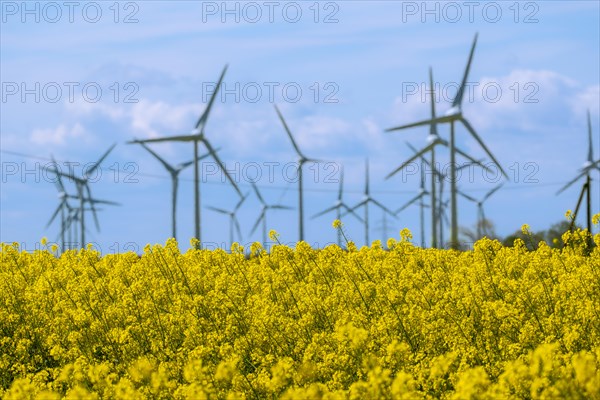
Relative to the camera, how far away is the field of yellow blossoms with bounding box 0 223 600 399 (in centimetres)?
904

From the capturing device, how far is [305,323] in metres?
11.8

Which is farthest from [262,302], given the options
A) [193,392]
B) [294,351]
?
[193,392]

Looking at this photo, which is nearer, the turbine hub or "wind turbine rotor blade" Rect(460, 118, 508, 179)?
"wind turbine rotor blade" Rect(460, 118, 508, 179)

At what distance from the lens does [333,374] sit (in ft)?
33.9

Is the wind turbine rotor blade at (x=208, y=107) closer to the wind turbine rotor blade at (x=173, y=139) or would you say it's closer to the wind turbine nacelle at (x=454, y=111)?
the wind turbine rotor blade at (x=173, y=139)

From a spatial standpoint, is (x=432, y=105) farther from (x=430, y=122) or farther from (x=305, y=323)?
(x=305, y=323)

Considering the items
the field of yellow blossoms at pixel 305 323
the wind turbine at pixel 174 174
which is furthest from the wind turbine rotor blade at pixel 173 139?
the field of yellow blossoms at pixel 305 323

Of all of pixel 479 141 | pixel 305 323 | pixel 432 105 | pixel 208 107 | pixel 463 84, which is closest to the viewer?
pixel 305 323

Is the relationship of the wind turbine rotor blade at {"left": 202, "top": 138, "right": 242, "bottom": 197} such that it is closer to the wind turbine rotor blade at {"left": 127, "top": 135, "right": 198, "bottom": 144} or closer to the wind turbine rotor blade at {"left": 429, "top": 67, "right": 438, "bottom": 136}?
the wind turbine rotor blade at {"left": 127, "top": 135, "right": 198, "bottom": 144}

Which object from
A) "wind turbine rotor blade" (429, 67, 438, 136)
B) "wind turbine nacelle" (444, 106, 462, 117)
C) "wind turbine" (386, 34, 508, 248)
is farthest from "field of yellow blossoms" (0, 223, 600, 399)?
"wind turbine rotor blade" (429, 67, 438, 136)

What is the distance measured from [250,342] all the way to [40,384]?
2.70 metres

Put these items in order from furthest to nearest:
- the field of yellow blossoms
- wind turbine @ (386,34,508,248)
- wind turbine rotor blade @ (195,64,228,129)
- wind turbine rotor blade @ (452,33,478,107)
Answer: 1. wind turbine rotor blade @ (195,64,228,129)
2. wind turbine rotor blade @ (452,33,478,107)
3. wind turbine @ (386,34,508,248)
4. the field of yellow blossoms

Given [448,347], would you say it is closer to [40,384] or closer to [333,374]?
[333,374]

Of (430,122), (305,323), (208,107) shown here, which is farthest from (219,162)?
(305,323)
